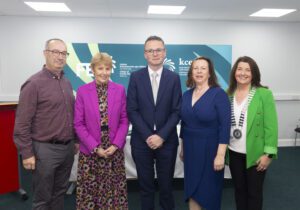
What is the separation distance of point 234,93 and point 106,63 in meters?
1.03

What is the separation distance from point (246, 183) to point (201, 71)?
0.93 meters

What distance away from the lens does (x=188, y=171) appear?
2.06 metres

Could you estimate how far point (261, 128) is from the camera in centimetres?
192

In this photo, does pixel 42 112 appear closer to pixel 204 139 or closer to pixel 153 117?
pixel 153 117

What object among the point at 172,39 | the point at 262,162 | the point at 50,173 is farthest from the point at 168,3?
the point at 50,173

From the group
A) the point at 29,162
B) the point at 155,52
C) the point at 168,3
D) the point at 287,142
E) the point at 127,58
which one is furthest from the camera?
the point at 287,142

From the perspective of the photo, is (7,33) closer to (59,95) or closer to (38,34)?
(38,34)

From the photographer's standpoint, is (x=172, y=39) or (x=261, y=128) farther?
(x=172, y=39)

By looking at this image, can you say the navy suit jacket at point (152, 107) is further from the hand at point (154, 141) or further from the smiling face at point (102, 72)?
the smiling face at point (102, 72)

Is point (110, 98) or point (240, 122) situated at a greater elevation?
point (110, 98)

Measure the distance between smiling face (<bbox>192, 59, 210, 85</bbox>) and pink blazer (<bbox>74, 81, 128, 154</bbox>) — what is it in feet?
1.90

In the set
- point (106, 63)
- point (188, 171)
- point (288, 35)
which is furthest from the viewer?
point (288, 35)

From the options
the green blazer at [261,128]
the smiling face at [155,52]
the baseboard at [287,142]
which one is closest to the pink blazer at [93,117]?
the smiling face at [155,52]

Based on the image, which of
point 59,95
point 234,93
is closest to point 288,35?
point 234,93
